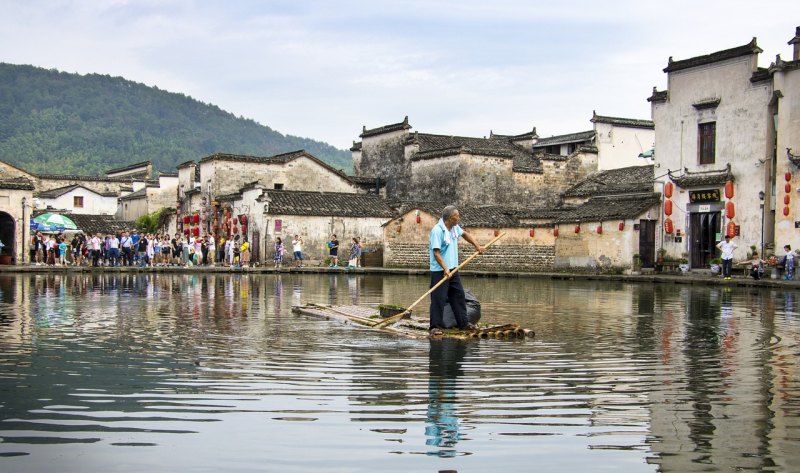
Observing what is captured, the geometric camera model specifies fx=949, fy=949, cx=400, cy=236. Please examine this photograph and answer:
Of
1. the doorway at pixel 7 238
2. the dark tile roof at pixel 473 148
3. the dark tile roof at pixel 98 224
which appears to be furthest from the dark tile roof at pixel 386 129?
the doorway at pixel 7 238

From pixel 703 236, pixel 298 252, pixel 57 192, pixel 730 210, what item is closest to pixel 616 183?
pixel 703 236

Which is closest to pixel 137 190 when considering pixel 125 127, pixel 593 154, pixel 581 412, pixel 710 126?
pixel 593 154

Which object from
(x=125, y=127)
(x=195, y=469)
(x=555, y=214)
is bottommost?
(x=195, y=469)

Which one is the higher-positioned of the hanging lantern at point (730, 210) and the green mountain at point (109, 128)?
the green mountain at point (109, 128)

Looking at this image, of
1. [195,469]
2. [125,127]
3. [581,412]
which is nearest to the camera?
[195,469]

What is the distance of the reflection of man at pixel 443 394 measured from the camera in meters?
5.75

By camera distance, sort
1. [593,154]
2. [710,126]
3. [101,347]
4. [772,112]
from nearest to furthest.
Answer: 1. [101,347]
2. [772,112]
3. [710,126]
4. [593,154]

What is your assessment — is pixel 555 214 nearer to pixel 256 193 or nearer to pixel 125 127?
pixel 256 193

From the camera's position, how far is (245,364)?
8719 millimetres

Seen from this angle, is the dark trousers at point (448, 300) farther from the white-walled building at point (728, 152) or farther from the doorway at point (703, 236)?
the doorway at point (703, 236)

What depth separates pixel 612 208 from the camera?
116ft

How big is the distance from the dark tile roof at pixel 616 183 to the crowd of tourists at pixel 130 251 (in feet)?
49.3

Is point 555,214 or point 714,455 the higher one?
point 555,214

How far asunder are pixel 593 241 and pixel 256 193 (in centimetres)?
1448
